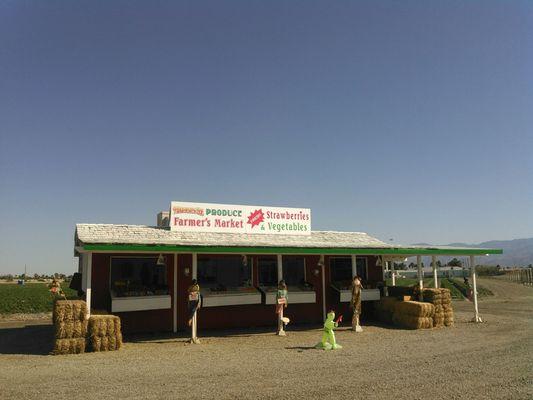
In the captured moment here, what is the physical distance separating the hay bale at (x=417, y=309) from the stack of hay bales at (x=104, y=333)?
11.3 metres

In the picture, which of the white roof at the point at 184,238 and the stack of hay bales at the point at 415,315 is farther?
the stack of hay bales at the point at 415,315

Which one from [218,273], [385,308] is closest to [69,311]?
[218,273]

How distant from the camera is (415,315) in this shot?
17125mm

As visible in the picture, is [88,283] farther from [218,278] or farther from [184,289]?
Answer: [218,278]

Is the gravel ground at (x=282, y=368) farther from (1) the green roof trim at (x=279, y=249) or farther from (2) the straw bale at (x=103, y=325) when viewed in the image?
(1) the green roof trim at (x=279, y=249)

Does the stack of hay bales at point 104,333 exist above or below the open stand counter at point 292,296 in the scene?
below

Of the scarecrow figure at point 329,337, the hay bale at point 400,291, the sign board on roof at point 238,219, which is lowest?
Result: the scarecrow figure at point 329,337

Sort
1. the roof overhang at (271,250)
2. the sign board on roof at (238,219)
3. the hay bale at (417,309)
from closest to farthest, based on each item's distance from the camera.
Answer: the roof overhang at (271,250) < the hay bale at (417,309) < the sign board on roof at (238,219)

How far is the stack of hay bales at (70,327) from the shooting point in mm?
12148

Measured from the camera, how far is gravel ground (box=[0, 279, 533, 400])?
27.8 feet

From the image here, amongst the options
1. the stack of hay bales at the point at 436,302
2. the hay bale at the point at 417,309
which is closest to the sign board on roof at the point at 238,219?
the hay bale at the point at 417,309

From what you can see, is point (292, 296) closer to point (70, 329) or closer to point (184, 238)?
point (184, 238)

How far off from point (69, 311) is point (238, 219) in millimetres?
8836

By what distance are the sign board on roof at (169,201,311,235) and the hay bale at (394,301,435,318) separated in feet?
18.4
